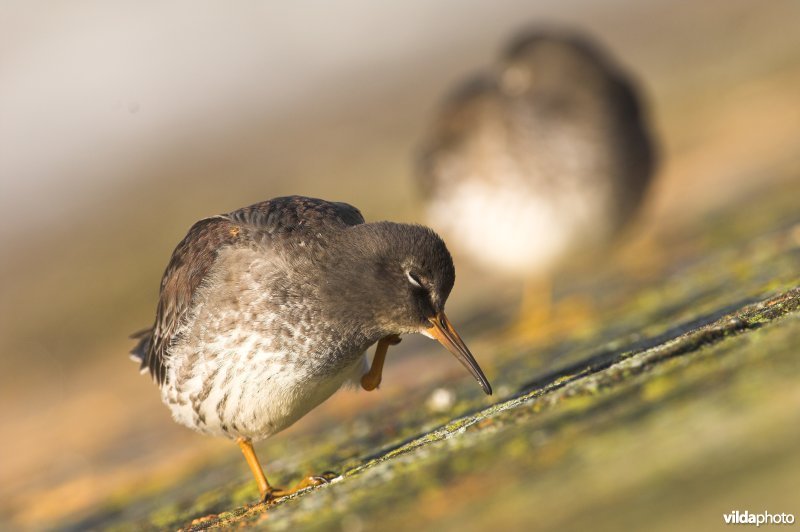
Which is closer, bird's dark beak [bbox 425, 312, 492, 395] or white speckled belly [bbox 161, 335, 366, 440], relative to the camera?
white speckled belly [bbox 161, 335, 366, 440]

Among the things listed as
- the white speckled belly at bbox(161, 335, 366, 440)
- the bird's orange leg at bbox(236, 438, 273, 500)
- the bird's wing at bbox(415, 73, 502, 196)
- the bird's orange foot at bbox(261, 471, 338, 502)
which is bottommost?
the bird's orange foot at bbox(261, 471, 338, 502)

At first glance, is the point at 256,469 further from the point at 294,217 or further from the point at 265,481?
the point at 294,217

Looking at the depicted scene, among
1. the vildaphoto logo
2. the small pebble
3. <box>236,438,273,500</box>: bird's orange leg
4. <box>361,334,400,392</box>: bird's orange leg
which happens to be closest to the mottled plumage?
the small pebble

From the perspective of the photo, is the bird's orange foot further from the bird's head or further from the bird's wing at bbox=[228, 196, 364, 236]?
the bird's wing at bbox=[228, 196, 364, 236]

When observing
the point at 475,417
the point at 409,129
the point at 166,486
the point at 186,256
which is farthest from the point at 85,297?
the point at 475,417

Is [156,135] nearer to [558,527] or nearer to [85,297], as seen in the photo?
[85,297]
